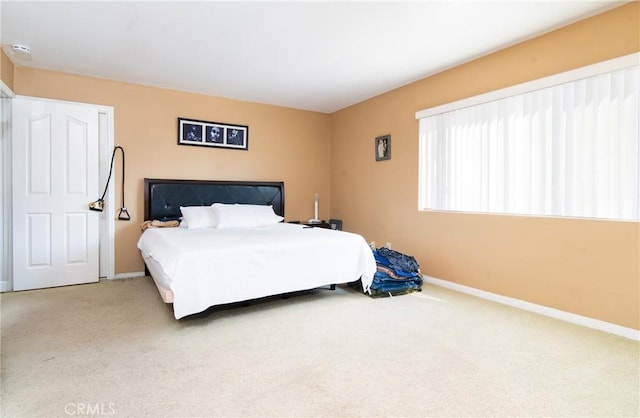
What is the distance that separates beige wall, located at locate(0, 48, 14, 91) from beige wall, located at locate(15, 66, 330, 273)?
15cm

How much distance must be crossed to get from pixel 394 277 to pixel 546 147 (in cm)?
188

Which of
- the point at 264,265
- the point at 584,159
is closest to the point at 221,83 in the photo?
the point at 264,265

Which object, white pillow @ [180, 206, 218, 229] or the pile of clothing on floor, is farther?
white pillow @ [180, 206, 218, 229]

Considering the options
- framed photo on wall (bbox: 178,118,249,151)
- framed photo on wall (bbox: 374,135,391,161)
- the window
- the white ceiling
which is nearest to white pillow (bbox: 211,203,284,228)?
framed photo on wall (bbox: 178,118,249,151)

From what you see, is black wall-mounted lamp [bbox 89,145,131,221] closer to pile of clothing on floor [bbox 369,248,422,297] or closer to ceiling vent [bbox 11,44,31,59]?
ceiling vent [bbox 11,44,31,59]

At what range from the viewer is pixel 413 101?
4.30 meters

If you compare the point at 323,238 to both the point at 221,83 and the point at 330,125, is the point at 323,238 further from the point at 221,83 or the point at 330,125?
the point at 330,125

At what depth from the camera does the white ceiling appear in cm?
258

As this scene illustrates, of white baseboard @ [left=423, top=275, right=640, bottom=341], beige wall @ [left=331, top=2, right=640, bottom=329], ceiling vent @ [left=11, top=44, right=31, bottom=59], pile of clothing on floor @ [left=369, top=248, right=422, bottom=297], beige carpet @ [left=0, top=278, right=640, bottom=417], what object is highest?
ceiling vent @ [left=11, top=44, right=31, bottom=59]

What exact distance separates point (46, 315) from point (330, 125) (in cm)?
468

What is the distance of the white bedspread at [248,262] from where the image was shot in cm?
259

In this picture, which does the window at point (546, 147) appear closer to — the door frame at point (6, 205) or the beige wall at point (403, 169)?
the beige wall at point (403, 169)

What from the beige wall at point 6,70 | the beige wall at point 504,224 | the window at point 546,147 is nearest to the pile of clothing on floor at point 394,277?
the beige wall at point 504,224

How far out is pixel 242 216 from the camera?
14.0 feet
